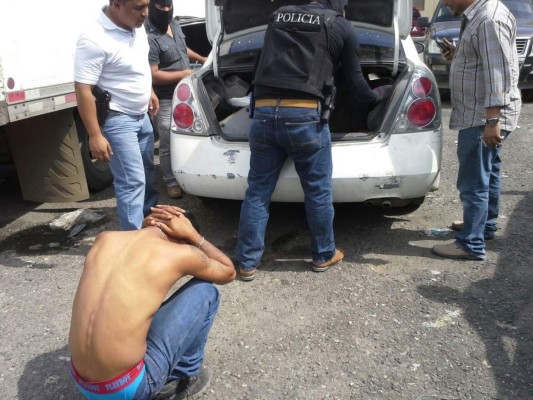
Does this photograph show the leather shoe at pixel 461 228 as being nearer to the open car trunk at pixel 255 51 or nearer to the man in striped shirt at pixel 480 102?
the man in striped shirt at pixel 480 102

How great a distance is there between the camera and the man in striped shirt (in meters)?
3.30

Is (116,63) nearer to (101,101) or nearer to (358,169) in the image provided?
(101,101)

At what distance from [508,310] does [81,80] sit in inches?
112

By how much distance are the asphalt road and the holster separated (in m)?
1.15

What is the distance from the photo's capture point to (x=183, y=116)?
3.91 meters

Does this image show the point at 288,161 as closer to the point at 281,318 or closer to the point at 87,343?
the point at 281,318

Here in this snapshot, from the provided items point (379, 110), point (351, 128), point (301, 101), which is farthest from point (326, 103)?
point (351, 128)

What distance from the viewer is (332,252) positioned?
3.62 meters

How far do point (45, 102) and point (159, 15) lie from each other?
1.27m

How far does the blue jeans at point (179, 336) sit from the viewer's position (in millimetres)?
2166

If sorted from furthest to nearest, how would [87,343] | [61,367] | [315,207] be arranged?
1. [315,207]
2. [61,367]
3. [87,343]

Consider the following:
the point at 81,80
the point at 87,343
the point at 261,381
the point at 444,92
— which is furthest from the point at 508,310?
the point at 444,92

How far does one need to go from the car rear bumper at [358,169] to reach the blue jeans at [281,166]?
152 millimetres

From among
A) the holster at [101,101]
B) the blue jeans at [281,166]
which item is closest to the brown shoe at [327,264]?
the blue jeans at [281,166]
